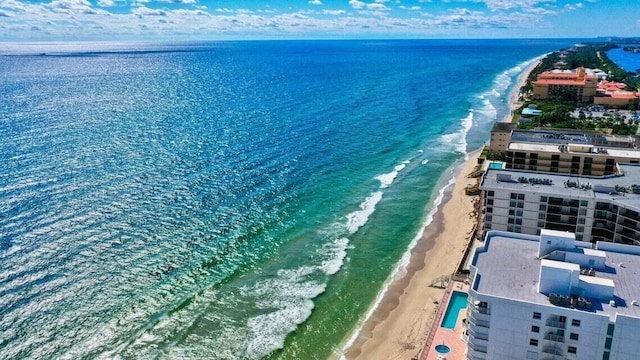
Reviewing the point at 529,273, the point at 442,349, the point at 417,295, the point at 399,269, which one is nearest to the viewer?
the point at 529,273

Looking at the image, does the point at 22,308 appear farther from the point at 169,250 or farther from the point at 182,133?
the point at 182,133

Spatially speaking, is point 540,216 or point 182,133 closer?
point 540,216

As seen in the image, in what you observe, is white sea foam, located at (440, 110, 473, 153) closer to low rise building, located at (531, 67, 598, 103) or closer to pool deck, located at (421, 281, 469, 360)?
low rise building, located at (531, 67, 598, 103)

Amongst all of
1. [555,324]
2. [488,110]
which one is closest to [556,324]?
[555,324]

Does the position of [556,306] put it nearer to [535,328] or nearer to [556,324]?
[556,324]

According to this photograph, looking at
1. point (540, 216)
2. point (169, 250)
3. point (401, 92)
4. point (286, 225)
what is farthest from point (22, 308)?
point (401, 92)

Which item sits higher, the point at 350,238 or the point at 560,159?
the point at 560,159
